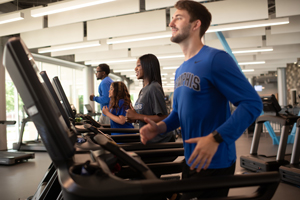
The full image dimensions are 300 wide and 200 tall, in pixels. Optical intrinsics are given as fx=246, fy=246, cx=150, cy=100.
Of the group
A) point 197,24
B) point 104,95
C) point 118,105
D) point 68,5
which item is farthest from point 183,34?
point 68,5

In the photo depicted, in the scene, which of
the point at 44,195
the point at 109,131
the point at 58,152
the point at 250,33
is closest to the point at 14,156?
the point at 109,131

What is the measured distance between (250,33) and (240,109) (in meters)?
6.85

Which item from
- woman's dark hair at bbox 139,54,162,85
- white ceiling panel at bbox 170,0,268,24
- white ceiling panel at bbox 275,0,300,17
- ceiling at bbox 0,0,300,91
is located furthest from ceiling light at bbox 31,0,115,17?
white ceiling panel at bbox 275,0,300,17

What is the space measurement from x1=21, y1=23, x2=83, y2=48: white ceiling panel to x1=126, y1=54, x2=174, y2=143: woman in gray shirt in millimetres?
5025

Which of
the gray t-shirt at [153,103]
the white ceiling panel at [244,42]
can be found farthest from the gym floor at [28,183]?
the white ceiling panel at [244,42]

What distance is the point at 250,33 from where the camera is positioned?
6973 mm

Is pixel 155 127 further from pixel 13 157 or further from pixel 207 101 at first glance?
pixel 13 157

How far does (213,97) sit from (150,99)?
0.97 m

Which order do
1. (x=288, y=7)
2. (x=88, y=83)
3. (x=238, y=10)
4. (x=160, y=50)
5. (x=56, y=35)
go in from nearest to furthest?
1. (x=288, y=7)
2. (x=238, y=10)
3. (x=56, y=35)
4. (x=160, y=50)
5. (x=88, y=83)

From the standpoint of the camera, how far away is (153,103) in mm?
1949

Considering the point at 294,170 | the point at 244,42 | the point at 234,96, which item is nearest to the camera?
the point at 234,96

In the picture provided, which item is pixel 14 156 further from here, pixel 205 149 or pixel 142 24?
pixel 205 149

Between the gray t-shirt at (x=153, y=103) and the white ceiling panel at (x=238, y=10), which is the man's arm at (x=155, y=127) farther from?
the white ceiling panel at (x=238, y=10)

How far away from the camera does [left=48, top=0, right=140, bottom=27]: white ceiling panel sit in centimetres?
509
